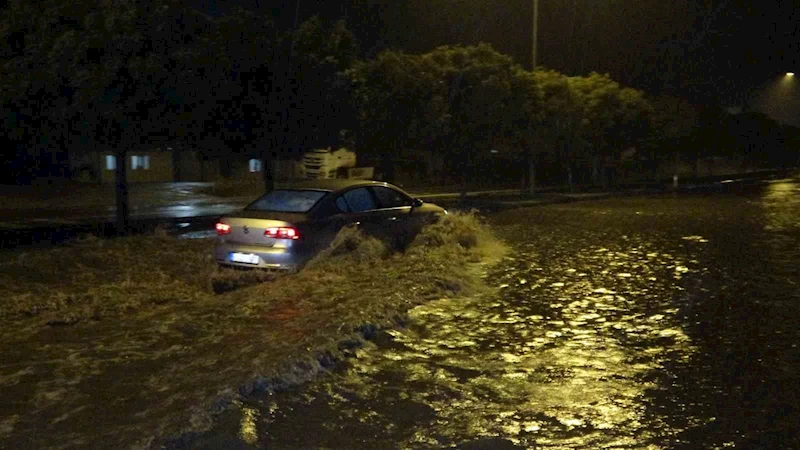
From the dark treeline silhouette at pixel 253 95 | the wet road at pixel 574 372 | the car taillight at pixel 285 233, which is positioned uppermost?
the dark treeline silhouette at pixel 253 95

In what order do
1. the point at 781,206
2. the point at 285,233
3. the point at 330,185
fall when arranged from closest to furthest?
the point at 285,233 < the point at 330,185 < the point at 781,206

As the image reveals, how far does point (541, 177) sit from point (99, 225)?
100ft

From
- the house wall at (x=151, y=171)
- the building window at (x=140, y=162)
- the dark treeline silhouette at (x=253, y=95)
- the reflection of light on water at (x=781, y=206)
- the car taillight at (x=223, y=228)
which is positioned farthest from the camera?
the building window at (x=140, y=162)

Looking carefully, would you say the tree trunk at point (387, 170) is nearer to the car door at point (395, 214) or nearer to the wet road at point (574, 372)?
the car door at point (395, 214)

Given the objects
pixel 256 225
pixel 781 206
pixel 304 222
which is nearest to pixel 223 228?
pixel 256 225

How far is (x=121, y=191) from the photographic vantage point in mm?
18875

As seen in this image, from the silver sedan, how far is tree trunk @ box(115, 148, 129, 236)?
540 cm

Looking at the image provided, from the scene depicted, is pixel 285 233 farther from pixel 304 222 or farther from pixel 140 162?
pixel 140 162

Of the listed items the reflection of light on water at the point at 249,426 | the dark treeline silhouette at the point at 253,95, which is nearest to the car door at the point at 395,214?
the dark treeline silhouette at the point at 253,95

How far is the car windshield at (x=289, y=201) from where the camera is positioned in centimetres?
1368

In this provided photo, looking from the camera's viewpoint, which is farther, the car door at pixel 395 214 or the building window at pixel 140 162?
the building window at pixel 140 162

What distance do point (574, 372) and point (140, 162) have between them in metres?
34.3

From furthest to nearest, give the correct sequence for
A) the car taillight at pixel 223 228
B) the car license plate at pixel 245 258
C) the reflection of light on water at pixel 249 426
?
the car taillight at pixel 223 228 → the car license plate at pixel 245 258 → the reflection of light on water at pixel 249 426

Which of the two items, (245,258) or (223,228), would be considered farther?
(223,228)
